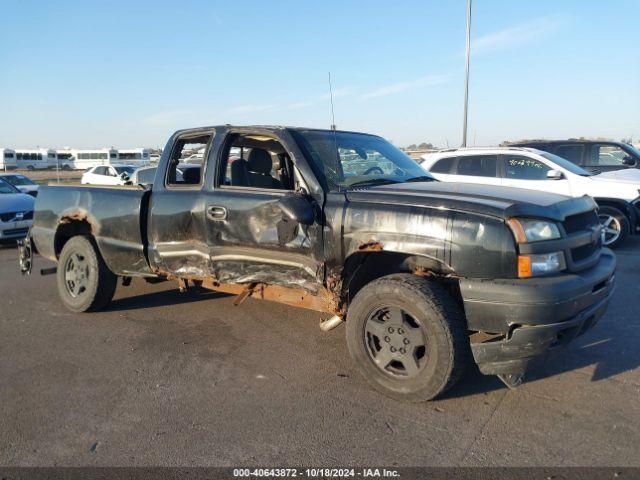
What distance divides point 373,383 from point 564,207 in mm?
1759

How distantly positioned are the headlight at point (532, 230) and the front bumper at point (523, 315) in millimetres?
251

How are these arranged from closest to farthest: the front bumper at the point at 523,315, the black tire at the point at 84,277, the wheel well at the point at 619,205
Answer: the front bumper at the point at 523,315 → the black tire at the point at 84,277 → the wheel well at the point at 619,205

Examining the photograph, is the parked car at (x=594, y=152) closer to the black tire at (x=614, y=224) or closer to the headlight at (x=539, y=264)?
the black tire at (x=614, y=224)

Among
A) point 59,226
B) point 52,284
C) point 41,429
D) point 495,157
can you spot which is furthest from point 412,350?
point 495,157

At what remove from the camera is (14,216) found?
439 inches

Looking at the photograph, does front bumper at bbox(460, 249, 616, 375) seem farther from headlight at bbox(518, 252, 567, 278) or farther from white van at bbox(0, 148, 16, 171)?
white van at bbox(0, 148, 16, 171)

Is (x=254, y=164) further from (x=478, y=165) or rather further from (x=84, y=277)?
(x=478, y=165)

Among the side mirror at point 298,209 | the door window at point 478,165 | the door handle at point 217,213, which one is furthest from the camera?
the door window at point 478,165

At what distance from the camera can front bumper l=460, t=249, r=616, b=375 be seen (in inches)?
125

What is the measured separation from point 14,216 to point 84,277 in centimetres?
660

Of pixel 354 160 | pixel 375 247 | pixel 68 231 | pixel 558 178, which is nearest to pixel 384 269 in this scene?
pixel 375 247

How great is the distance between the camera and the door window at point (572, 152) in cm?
1104

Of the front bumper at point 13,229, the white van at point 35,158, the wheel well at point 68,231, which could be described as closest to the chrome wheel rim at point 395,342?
the wheel well at point 68,231

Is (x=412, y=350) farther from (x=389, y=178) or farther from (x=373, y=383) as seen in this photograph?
(x=389, y=178)
